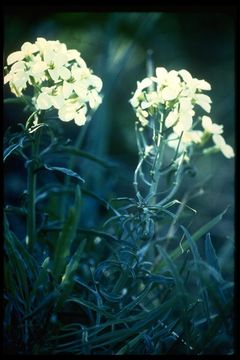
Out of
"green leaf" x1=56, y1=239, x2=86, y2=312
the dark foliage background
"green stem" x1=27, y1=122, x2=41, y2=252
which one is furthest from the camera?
the dark foliage background

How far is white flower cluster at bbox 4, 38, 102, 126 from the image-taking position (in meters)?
0.81

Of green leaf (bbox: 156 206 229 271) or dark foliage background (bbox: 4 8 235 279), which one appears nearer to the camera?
green leaf (bbox: 156 206 229 271)

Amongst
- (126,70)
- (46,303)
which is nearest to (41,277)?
(46,303)

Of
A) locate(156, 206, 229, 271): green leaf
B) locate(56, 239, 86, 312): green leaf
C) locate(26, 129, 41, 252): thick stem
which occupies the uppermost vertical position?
locate(26, 129, 41, 252): thick stem

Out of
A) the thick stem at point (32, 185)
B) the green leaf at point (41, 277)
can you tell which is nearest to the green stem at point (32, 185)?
the thick stem at point (32, 185)

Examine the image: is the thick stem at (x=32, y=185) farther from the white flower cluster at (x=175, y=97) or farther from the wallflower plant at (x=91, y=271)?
the white flower cluster at (x=175, y=97)

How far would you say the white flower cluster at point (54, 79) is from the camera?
→ 2.65ft

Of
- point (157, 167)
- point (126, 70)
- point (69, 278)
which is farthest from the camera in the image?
point (126, 70)

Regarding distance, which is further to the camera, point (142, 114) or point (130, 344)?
point (142, 114)

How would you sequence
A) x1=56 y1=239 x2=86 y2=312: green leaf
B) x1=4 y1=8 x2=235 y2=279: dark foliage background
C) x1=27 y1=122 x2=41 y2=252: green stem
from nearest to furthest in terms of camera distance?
x1=56 y1=239 x2=86 y2=312: green leaf, x1=27 y1=122 x2=41 y2=252: green stem, x1=4 y1=8 x2=235 y2=279: dark foliage background

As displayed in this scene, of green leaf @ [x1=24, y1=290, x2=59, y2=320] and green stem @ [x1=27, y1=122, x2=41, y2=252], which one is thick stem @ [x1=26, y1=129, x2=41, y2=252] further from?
green leaf @ [x1=24, y1=290, x2=59, y2=320]

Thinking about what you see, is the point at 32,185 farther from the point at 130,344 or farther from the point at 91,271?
the point at 130,344

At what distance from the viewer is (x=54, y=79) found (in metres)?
0.81

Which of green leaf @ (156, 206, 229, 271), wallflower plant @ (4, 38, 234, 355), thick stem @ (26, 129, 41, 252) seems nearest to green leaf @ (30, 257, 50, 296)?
wallflower plant @ (4, 38, 234, 355)
